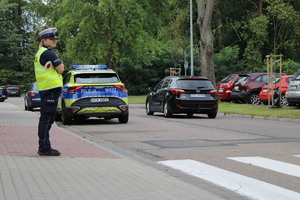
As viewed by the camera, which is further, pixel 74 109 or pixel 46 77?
pixel 74 109

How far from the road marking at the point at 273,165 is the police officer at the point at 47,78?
3.09m

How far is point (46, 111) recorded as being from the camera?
9.20m

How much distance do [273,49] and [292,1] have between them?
16.3ft

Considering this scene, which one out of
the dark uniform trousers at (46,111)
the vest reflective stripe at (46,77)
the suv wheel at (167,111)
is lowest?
the suv wheel at (167,111)

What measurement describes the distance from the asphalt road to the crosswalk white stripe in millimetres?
79

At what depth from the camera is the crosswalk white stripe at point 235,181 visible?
6.41m

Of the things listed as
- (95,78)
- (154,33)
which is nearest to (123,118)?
(95,78)

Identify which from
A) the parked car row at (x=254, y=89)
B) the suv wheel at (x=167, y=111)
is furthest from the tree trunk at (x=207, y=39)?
the suv wheel at (x=167, y=111)

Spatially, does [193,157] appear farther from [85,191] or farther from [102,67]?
[102,67]

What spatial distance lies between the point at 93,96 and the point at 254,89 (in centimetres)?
1447

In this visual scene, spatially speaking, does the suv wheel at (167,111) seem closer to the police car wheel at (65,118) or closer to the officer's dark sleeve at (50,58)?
the police car wheel at (65,118)


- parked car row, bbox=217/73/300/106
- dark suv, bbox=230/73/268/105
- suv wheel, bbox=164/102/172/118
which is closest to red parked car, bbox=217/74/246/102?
parked car row, bbox=217/73/300/106

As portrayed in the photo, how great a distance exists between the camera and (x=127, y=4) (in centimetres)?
4056

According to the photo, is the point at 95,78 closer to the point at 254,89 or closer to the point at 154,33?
the point at 254,89
